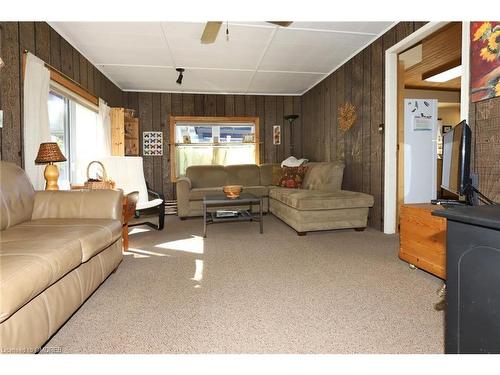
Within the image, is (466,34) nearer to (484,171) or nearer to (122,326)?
(484,171)

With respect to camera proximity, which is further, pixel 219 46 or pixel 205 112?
pixel 205 112

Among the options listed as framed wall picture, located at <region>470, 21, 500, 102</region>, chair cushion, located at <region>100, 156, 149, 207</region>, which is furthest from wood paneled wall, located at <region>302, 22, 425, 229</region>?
chair cushion, located at <region>100, 156, 149, 207</region>

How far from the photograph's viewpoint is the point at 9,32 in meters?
2.49

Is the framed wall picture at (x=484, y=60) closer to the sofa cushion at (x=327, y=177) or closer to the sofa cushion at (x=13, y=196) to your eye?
the sofa cushion at (x=327, y=177)

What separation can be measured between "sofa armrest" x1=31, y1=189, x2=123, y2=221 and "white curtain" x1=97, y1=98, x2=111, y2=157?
2437mm

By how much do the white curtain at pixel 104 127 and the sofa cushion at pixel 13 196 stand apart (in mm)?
2508

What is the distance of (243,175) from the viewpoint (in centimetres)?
569

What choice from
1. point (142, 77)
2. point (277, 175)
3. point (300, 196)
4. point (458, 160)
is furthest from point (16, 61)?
point (277, 175)

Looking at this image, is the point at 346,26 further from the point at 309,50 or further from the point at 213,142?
the point at 213,142

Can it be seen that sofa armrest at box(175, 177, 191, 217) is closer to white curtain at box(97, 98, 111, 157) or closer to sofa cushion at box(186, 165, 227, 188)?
sofa cushion at box(186, 165, 227, 188)

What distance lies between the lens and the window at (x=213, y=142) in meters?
6.04

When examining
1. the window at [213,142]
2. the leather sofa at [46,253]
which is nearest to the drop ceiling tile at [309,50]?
the window at [213,142]

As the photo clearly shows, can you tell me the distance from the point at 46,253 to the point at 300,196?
2722 millimetres

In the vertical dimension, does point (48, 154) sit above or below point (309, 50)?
below
